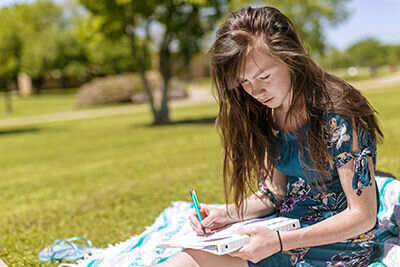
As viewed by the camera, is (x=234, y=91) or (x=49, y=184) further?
(x=49, y=184)

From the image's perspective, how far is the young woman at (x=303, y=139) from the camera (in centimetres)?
188

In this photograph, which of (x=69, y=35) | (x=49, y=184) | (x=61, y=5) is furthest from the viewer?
(x=61, y=5)

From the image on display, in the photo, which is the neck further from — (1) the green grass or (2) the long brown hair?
(1) the green grass

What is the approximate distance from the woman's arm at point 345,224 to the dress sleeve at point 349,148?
2 centimetres

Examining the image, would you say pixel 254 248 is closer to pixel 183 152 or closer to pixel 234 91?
pixel 234 91

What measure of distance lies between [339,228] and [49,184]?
5.27 metres

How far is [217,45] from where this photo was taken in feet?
6.63

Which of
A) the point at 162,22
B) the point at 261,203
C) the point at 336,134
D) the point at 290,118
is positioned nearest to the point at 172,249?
the point at 261,203

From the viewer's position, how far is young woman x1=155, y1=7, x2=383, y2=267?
1883 millimetres

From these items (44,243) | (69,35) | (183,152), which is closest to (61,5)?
(69,35)

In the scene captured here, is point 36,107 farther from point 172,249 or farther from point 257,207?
point 257,207

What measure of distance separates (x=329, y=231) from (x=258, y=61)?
0.74 m

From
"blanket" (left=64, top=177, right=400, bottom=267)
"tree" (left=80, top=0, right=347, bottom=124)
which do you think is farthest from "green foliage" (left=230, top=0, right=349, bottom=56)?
"blanket" (left=64, top=177, right=400, bottom=267)

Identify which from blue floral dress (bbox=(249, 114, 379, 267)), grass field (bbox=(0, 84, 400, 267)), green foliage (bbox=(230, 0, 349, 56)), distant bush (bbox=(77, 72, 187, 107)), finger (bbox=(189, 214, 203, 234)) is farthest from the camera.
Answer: distant bush (bbox=(77, 72, 187, 107))
